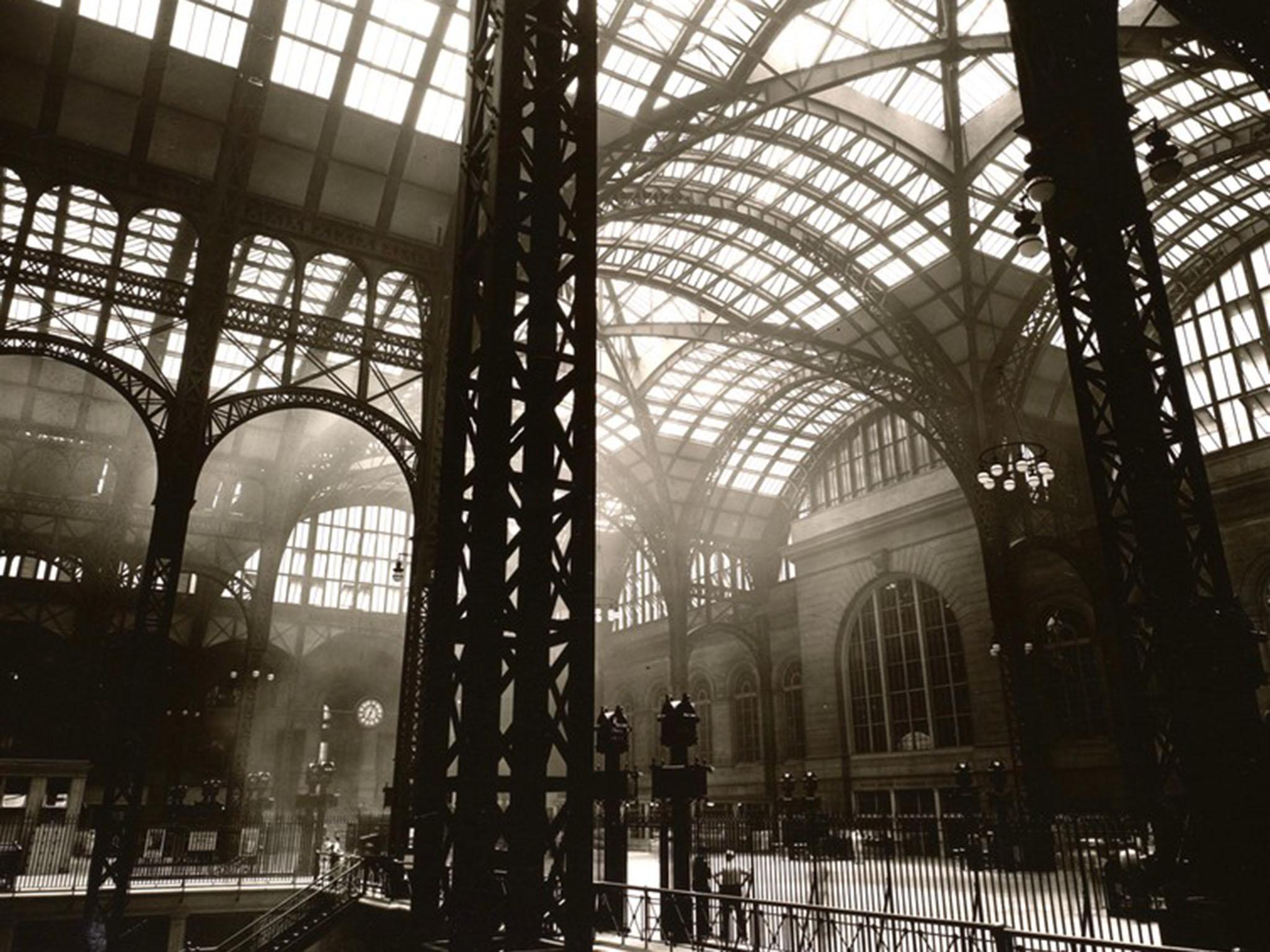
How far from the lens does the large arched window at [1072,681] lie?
25.1 m

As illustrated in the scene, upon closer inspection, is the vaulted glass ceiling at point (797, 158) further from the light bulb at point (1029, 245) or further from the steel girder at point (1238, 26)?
the steel girder at point (1238, 26)

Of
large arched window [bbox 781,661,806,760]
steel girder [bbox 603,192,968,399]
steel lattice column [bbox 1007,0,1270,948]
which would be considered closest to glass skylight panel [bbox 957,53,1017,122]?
steel girder [bbox 603,192,968,399]

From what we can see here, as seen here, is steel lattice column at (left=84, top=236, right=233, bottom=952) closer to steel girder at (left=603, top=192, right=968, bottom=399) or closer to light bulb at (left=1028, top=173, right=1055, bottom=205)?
steel girder at (left=603, top=192, right=968, bottom=399)

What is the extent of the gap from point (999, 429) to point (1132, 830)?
57.9ft

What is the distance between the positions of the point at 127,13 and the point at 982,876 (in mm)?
23331

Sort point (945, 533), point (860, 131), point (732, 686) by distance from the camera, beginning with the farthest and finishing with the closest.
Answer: point (732, 686) → point (945, 533) → point (860, 131)

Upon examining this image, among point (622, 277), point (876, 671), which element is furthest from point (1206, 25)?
point (876, 671)

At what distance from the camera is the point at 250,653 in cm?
3161

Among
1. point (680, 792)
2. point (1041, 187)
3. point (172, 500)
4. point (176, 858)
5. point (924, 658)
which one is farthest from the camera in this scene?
point (924, 658)

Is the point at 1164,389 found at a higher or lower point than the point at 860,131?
lower

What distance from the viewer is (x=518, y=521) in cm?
545

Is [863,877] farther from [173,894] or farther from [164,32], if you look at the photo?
[164,32]

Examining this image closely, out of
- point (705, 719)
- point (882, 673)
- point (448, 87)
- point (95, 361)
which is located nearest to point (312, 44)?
point (448, 87)

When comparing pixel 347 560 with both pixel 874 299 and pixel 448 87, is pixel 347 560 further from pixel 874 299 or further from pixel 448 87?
pixel 448 87
